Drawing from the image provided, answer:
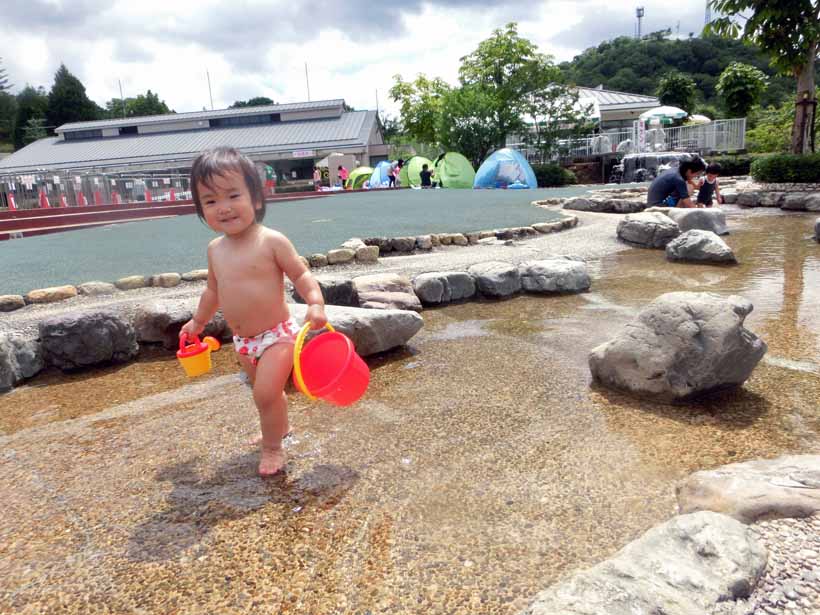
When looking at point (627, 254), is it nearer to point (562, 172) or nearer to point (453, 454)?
point (453, 454)

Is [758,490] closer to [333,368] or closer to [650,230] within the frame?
[333,368]

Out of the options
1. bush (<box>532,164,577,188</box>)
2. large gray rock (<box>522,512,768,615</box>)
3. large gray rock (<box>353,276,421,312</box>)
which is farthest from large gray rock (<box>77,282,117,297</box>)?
bush (<box>532,164,577,188</box>)

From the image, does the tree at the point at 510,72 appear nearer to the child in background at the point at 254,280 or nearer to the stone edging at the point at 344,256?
the stone edging at the point at 344,256

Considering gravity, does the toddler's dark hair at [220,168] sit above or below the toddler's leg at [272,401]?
above

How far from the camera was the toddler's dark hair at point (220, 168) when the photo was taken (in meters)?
2.08

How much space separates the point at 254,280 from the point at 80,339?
2.01 metres

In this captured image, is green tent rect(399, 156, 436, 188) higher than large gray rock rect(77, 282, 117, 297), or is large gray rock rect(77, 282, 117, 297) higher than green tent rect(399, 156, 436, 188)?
green tent rect(399, 156, 436, 188)

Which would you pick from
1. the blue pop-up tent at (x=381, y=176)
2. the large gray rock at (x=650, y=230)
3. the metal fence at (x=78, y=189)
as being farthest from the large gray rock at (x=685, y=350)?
the blue pop-up tent at (x=381, y=176)

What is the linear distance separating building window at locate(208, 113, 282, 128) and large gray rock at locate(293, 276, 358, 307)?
45.0 meters

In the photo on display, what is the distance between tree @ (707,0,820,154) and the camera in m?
11.9

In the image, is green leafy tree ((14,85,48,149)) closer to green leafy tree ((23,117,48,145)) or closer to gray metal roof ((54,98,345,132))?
green leafy tree ((23,117,48,145))

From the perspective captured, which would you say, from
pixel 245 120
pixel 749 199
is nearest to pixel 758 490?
pixel 749 199

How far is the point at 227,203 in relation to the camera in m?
2.14

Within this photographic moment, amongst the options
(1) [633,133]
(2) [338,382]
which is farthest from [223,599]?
(1) [633,133]
